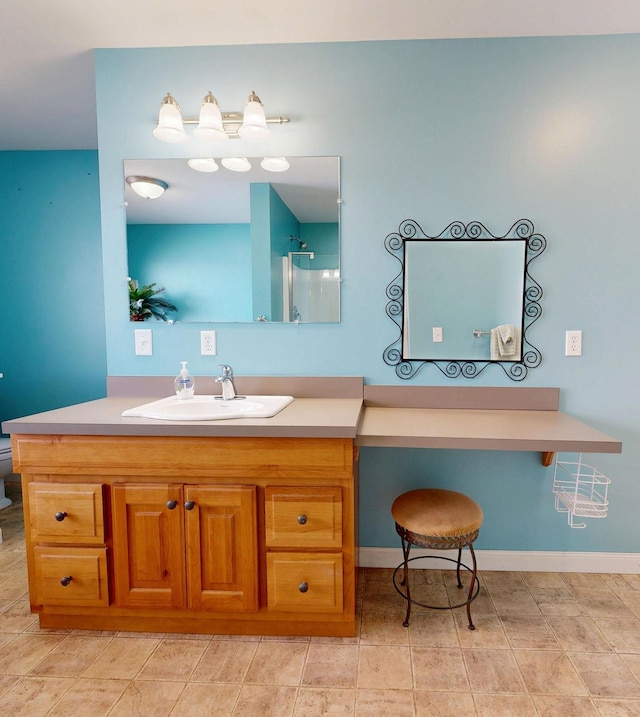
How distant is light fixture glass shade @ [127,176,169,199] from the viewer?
2066 millimetres

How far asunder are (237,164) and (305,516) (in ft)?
5.08

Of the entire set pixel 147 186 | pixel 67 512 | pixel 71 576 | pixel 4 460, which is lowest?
pixel 71 576

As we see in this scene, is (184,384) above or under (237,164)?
under

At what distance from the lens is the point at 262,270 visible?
202cm

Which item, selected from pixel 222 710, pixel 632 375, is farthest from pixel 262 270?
pixel 632 375

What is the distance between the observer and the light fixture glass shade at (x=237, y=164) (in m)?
2.01

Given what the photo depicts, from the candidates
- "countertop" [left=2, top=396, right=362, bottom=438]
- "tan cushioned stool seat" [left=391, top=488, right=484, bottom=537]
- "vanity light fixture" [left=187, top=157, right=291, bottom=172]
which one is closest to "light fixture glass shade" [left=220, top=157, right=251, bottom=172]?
"vanity light fixture" [left=187, top=157, right=291, bottom=172]

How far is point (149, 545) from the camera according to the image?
5.28ft

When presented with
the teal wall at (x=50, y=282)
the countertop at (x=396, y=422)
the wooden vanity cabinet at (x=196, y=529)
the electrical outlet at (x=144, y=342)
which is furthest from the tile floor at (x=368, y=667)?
→ the teal wall at (x=50, y=282)

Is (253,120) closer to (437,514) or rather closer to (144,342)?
(144,342)

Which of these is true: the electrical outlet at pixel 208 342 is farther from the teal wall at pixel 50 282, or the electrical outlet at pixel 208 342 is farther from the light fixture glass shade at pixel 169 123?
the teal wall at pixel 50 282

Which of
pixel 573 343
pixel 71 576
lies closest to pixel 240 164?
pixel 573 343

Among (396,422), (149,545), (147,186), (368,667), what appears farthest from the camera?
(147,186)

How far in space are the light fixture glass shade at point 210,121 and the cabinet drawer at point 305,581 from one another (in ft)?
5.57
